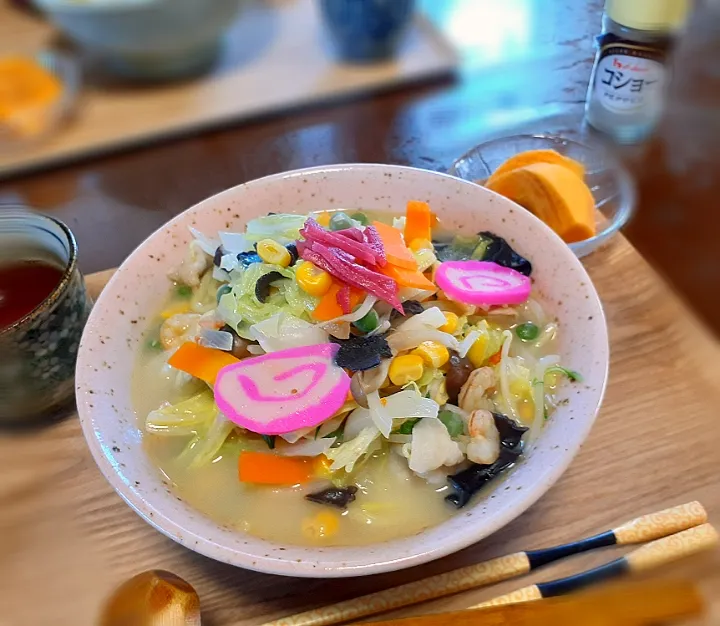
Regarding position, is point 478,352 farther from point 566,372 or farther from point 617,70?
point 617,70

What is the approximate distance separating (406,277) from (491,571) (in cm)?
52

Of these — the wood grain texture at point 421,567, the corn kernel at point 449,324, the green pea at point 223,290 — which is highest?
the corn kernel at point 449,324

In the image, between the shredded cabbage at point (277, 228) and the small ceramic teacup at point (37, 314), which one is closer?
the small ceramic teacup at point (37, 314)

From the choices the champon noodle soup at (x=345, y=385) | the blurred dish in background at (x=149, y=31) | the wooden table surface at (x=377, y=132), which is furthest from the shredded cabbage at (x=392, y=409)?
the blurred dish in background at (x=149, y=31)

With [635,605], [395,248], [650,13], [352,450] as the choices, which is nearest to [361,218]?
[395,248]

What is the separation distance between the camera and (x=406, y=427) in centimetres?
112

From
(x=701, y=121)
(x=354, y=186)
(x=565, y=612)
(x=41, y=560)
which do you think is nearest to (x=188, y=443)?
(x=41, y=560)

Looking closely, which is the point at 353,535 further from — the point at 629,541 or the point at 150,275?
the point at 150,275

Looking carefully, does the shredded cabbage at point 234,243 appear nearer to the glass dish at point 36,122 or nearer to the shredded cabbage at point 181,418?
the shredded cabbage at point 181,418

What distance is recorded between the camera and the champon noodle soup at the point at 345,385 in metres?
1.09

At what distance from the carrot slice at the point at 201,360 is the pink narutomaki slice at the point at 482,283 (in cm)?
43

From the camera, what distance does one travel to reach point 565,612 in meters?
0.53

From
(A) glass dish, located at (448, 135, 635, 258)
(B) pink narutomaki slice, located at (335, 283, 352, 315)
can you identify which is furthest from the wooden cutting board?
(B) pink narutomaki slice, located at (335, 283, 352, 315)

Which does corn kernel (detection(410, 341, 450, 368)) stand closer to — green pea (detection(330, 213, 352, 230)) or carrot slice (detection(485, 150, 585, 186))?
green pea (detection(330, 213, 352, 230))
